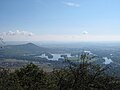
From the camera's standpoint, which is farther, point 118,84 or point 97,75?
point 118,84

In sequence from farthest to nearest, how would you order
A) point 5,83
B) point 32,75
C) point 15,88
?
point 32,75 < point 15,88 < point 5,83

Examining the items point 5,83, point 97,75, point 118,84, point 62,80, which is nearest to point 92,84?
point 97,75

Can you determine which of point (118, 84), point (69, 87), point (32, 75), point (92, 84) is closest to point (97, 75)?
point (92, 84)

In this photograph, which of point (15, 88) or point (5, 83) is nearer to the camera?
point (5, 83)

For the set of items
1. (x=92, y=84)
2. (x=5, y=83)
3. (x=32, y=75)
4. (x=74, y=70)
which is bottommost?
(x=32, y=75)

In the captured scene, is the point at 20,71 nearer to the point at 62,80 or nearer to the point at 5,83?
the point at 5,83

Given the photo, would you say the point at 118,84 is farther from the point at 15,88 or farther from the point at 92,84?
the point at 15,88

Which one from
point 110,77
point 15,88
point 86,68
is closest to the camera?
point 86,68

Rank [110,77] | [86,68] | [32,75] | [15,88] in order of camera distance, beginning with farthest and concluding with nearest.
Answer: [32,75] < [15,88] < [110,77] < [86,68]

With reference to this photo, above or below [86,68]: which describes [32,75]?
below
